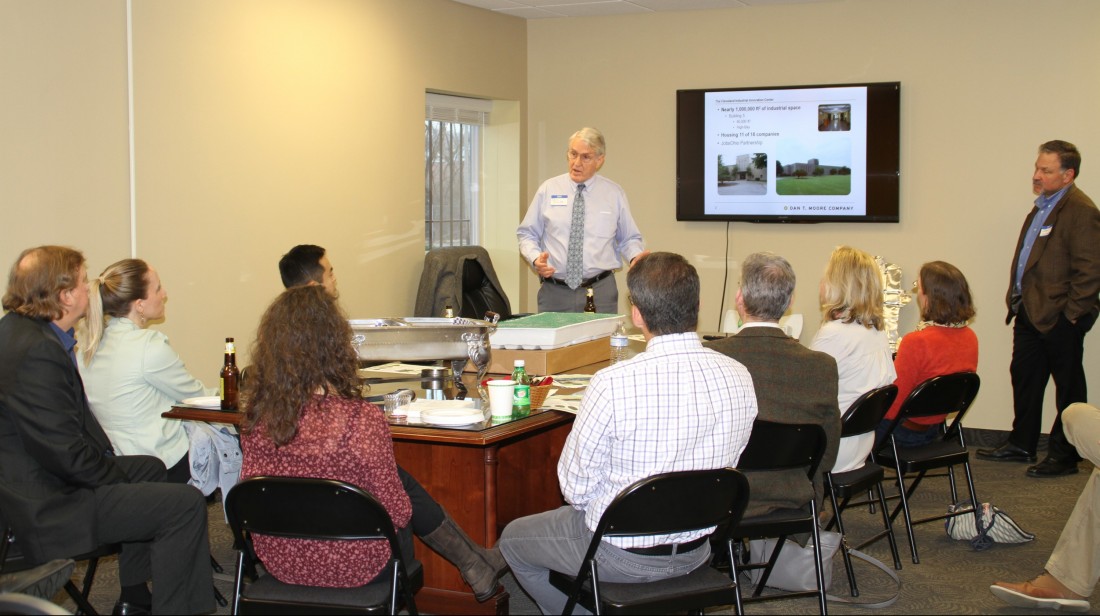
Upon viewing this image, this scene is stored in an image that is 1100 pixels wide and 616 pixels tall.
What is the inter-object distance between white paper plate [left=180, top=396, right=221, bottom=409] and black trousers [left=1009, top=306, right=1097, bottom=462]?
442 centimetres

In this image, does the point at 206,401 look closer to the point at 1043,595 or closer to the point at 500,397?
the point at 500,397

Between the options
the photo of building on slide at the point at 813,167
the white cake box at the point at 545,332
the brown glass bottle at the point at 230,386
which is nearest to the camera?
the brown glass bottle at the point at 230,386

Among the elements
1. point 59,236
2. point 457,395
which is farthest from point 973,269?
point 59,236

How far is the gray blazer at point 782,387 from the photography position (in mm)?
3193

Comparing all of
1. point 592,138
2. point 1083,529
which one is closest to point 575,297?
point 592,138

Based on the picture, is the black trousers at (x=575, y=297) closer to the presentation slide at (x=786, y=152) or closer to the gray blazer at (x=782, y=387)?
the presentation slide at (x=786, y=152)

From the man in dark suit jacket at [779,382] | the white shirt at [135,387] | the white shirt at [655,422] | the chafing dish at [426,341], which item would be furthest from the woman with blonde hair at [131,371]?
the man in dark suit jacket at [779,382]

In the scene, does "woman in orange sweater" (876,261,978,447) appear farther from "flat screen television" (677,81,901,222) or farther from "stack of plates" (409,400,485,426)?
"flat screen television" (677,81,901,222)

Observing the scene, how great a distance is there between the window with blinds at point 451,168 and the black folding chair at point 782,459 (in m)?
4.00

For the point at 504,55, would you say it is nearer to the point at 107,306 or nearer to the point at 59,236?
the point at 59,236

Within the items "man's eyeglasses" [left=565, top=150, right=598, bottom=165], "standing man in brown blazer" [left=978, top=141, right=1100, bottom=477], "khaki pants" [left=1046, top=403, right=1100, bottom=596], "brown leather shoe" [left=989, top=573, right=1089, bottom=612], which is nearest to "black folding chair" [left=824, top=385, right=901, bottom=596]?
"brown leather shoe" [left=989, top=573, right=1089, bottom=612]

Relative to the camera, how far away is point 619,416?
2510 millimetres

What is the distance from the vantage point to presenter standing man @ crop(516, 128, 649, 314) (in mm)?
5945

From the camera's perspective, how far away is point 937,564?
4.23 metres
